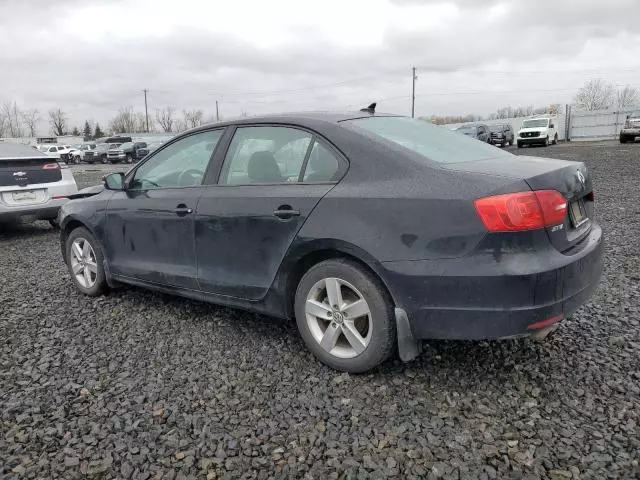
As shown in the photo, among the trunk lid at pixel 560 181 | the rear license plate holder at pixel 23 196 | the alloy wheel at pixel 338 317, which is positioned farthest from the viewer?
the rear license plate holder at pixel 23 196

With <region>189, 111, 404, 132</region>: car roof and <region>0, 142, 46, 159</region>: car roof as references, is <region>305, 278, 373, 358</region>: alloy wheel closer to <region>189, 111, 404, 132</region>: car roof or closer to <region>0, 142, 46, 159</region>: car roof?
<region>189, 111, 404, 132</region>: car roof

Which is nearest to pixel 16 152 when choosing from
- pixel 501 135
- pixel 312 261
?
pixel 312 261

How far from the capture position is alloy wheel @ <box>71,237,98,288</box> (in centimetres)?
464

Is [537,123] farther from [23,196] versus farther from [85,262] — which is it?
[85,262]

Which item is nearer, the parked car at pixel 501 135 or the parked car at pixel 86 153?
the parked car at pixel 501 135

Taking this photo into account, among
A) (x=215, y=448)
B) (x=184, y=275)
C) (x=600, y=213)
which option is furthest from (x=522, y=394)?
(x=600, y=213)

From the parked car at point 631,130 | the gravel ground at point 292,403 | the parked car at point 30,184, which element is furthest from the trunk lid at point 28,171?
the parked car at point 631,130

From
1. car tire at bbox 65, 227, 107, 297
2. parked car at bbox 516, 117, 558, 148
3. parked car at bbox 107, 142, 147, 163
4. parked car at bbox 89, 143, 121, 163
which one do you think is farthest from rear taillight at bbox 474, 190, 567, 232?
parked car at bbox 89, 143, 121, 163

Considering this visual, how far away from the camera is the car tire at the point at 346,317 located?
281 cm

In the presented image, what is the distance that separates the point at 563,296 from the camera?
2.60 m

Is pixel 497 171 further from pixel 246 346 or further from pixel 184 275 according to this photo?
pixel 184 275

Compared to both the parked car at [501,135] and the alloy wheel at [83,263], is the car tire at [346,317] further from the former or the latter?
the parked car at [501,135]

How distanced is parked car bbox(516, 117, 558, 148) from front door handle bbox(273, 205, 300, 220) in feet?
105

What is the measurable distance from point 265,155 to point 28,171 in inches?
227
